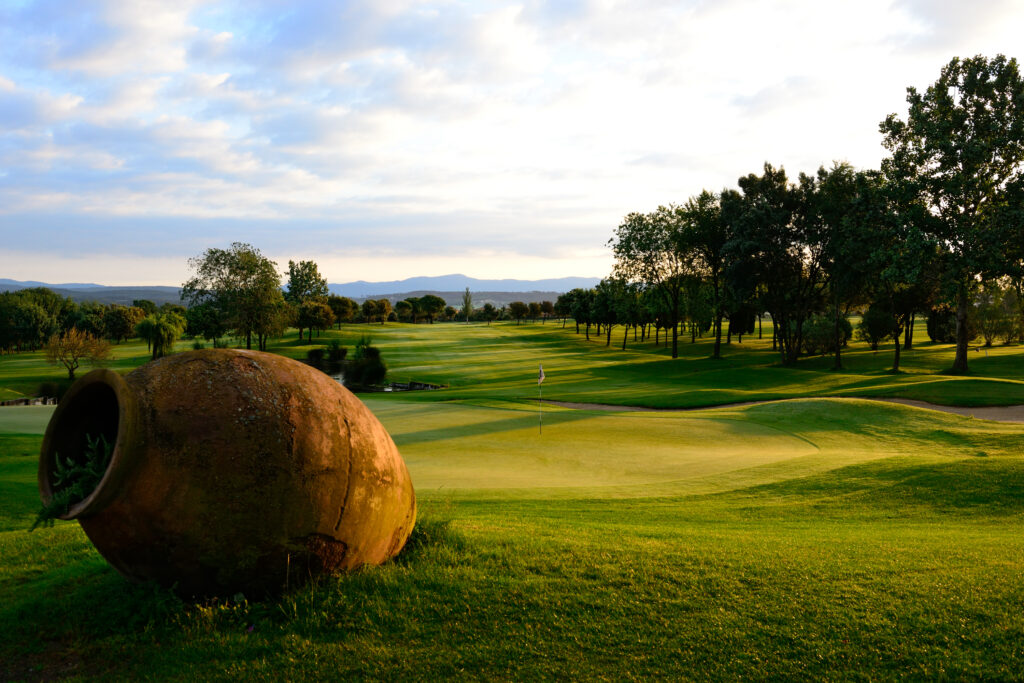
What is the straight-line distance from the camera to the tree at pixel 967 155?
1470 inches

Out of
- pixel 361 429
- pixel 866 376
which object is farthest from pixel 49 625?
pixel 866 376

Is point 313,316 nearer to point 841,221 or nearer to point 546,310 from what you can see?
point 841,221

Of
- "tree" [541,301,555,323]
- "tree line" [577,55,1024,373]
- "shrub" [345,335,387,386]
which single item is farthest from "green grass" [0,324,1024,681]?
"tree" [541,301,555,323]

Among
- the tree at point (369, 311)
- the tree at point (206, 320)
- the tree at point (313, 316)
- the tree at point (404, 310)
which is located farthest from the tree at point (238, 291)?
the tree at point (404, 310)

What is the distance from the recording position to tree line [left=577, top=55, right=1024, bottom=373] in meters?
37.6

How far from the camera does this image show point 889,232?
3947 centimetres

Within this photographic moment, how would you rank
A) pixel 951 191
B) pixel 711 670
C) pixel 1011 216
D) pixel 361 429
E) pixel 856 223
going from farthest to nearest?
pixel 856 223 → pixel 951 191 → pixel 1011 216 → pixel 361 429 → pixel 711 670

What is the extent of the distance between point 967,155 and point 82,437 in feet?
156

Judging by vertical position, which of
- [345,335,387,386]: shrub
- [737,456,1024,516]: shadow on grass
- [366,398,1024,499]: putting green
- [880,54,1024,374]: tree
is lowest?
[345,335,387,386]: shrub

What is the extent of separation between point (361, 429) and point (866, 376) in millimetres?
42193

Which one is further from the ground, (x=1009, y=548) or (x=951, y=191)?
(x=951, y=191)

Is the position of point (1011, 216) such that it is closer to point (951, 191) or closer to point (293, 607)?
point (951, 191)

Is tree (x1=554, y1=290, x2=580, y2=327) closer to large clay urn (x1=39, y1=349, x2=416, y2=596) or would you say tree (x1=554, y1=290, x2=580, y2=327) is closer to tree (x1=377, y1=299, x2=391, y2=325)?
tree (x1=377, y1=299, x2=391, y2=325)

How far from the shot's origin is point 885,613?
570cm
